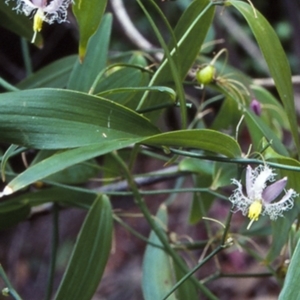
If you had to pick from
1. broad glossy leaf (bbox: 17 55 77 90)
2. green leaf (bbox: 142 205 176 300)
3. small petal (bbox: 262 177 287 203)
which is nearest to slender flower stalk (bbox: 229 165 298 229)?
small petal (bbox: 262 177 287 203)

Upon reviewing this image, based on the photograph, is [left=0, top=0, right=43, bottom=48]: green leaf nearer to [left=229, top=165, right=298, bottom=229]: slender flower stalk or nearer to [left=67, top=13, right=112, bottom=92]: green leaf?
[left=67, top=13, right=112, bottom=92]: green leaf

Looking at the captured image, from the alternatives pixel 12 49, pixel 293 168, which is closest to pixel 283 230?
pixel 293 168

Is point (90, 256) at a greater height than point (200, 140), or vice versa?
point (200, 140)

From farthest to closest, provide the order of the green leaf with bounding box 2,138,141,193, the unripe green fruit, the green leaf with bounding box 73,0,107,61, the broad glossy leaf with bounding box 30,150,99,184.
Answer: the broad glossy leaf with bounding box 30,150,99,184 < the unripe green fruit < the green leaf with bounding box 73,0,107,61 < the green leaf with bounding box 2,138,141,193

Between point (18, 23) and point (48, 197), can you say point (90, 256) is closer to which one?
point (48, 197)

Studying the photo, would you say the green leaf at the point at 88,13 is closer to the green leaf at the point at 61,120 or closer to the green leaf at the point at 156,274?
the green leaf at the point at 61,120

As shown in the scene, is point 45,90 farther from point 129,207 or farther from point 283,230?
point 129,207

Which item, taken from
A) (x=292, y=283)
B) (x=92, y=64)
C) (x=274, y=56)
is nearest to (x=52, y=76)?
(x=92, y=64)
